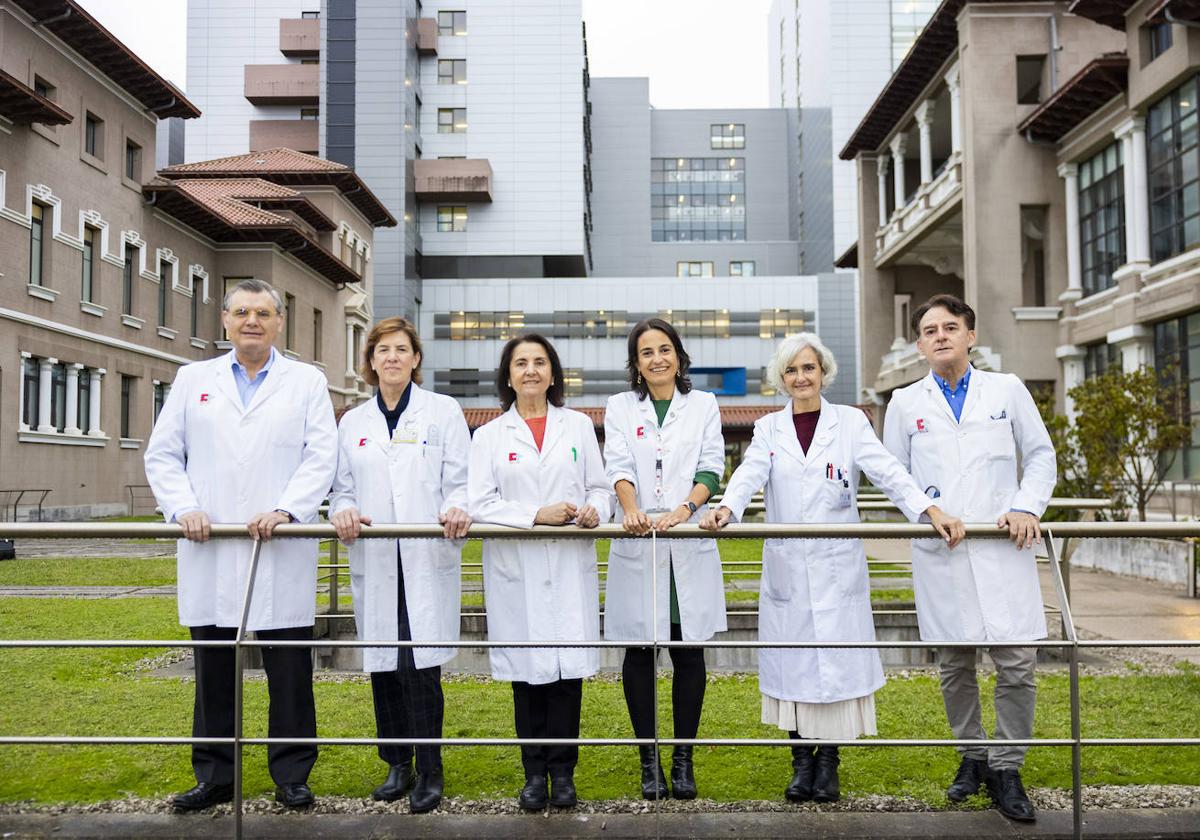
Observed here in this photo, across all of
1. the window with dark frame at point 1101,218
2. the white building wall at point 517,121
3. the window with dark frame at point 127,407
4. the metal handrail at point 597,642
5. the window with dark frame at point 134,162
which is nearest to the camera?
the metal handrail at point 597,642

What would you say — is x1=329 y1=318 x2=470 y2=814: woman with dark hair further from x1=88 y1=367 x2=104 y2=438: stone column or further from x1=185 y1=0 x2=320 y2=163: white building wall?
x1=185 y1=0 x2=320 y2=163: white building wall

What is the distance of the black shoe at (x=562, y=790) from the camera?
4031 millimetres

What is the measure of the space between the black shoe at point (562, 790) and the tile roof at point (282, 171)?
4329 cm

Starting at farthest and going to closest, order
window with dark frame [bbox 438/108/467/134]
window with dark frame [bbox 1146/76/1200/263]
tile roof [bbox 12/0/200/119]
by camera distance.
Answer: window with dark frame [bbox 438/108/467/134]
tile roof [bbox 12/0/200/119]
window with dark frame [bbox 1146/76/1200/263]

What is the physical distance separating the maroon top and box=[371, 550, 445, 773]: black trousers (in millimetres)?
1875

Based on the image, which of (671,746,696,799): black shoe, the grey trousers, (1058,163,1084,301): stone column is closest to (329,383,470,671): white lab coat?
(671,746,696,799): black shoe

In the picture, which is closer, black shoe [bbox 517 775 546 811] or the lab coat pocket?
black shoe [bbox 517 775 546 811]

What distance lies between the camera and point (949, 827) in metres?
3.83

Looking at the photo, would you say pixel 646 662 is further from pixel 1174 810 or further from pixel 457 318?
pixel 457 318

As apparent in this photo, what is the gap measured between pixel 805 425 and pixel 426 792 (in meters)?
2.29

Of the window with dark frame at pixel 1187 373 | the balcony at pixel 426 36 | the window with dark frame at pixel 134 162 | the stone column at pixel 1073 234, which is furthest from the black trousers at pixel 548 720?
the balcony at pixel 426 36

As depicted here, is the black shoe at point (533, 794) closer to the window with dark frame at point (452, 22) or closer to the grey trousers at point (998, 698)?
the grey trousers at point (998, 698)

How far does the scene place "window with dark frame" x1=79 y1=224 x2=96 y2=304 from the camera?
28.4m

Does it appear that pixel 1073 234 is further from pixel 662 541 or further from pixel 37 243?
pixel 37 243
